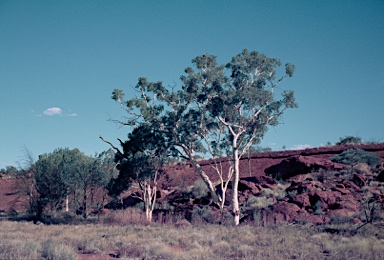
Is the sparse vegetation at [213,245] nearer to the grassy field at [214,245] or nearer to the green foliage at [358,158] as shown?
the grassy field at [214,245]

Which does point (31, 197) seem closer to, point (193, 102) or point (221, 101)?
point (193, 102)

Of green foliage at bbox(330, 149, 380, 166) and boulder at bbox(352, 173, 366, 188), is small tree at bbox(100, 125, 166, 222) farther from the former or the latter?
green foliage at bbox(330, 149, 380, 166)

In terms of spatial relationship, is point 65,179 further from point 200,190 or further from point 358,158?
point 358,158

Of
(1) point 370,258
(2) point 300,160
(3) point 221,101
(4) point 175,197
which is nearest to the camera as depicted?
(1) point 370,258

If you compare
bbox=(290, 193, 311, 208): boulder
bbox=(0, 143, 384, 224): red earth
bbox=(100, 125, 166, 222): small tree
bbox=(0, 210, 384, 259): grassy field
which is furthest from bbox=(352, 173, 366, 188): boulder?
bbox=(100, 125, 166, 222): small tree

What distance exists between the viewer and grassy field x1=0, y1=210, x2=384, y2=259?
10.3m

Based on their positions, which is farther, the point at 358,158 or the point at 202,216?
the point at 358,158

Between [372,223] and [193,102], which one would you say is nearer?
[372,223]

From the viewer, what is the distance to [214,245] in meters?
11.9

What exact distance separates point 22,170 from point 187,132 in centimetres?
1220

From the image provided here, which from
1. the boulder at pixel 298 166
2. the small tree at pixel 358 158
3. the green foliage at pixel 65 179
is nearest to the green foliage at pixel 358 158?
the small tree at pixel 358 158

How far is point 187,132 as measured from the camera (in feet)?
71.8

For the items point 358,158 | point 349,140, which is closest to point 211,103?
point 358,158

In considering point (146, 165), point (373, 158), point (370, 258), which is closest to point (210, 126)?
point (146, 165)
